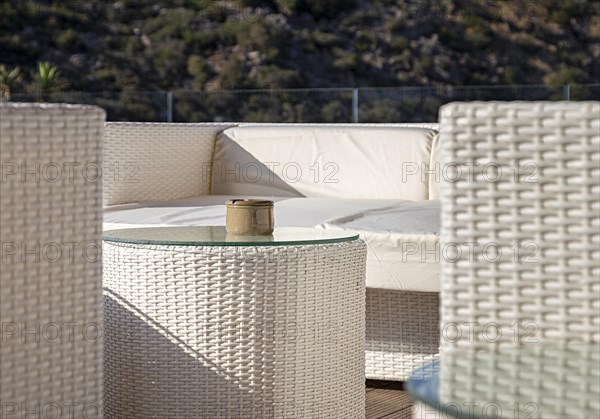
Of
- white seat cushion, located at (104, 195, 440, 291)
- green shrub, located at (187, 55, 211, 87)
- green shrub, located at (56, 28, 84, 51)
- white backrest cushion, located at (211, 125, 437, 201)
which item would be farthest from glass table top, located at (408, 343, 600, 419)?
green shrub, located at (56, 28, 84, 51)

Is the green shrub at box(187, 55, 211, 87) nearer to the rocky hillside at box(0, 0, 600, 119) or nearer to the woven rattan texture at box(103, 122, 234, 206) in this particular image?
the rocky hillside at box(0, 0, 600, 119)

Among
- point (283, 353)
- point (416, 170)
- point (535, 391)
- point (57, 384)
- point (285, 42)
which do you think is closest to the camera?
point (535, 391)

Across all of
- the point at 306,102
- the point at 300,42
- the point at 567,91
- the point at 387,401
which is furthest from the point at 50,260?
the point at 300,42

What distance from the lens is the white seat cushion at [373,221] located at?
10.0ft

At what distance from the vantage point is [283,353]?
2275 mm

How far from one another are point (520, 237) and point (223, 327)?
1.12m

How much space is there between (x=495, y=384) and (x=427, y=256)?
1.88m

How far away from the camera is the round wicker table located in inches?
88.4

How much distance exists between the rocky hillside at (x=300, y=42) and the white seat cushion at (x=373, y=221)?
18.1 metres

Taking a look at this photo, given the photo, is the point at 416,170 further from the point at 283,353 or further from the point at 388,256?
the point at 283,353

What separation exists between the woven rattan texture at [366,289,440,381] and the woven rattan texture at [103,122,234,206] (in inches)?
55.2

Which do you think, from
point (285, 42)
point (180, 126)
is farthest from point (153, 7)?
point (180, 126)

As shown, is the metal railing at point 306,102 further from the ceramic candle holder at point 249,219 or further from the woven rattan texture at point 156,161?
the ceramic candle holder at point 249,219

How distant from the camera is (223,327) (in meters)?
2.24
